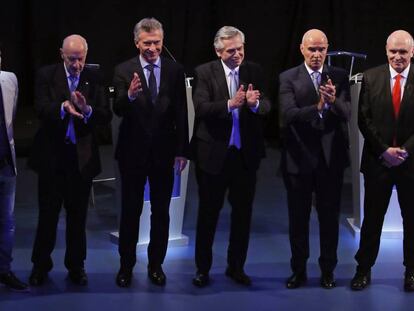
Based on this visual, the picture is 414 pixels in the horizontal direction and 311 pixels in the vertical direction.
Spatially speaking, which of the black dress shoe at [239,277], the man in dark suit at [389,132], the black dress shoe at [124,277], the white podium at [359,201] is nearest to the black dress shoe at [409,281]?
the man in dark suit at [389,132]

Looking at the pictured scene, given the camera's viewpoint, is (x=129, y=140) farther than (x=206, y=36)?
No

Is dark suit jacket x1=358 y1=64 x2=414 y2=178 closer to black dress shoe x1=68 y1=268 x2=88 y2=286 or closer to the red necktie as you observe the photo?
the red necktie

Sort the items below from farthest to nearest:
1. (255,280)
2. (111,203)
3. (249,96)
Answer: (111,203), (255,280), (249,96)

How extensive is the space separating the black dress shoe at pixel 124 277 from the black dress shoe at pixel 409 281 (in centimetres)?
173

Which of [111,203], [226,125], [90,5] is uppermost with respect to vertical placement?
[90,5]

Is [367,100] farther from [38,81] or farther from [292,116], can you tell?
[38,81]

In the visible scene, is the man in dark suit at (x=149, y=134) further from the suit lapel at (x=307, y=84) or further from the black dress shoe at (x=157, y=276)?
the suit lapel at (x=307, y=84)

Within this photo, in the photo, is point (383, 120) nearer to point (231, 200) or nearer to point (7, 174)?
point (231, 200)

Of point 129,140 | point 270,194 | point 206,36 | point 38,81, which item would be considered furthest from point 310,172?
point 206,36

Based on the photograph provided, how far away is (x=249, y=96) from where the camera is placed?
439cm

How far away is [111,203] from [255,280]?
2.68 meters

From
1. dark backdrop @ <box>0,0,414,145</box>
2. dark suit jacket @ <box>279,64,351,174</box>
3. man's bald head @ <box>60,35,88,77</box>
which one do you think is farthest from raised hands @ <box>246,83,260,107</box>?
dark backdrop @ <box>0,0,414,145</box>

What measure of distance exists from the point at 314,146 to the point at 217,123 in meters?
0.61

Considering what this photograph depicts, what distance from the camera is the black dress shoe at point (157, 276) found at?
4.77 m
